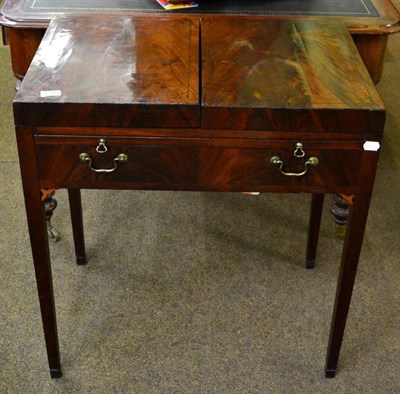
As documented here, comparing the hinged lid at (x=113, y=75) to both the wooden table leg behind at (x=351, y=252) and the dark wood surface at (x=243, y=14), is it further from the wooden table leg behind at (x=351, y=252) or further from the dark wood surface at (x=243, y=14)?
the wooden table leg behind at (x=351, y=252)

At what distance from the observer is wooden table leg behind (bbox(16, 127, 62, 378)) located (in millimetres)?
1295

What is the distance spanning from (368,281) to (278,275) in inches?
9.1

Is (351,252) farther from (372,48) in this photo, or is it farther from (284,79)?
(372,48)

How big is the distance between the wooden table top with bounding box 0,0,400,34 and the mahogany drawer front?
1.37 ft

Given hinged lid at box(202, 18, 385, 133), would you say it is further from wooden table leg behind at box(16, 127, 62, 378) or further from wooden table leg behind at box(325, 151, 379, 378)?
wooden table leg behind at box(16, 127, 62, 378)

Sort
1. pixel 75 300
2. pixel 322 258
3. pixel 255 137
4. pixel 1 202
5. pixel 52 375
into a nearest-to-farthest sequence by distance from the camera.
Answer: pixel 255 137
pixel 52 375
pixel 75 300
pixel 322 258
pixel 1 202

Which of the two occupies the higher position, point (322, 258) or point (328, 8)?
point (328, 8)

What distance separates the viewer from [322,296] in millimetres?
1882

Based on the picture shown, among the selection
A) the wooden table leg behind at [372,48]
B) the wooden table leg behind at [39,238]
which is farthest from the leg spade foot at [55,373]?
the wooden table leg behind at [372,48]

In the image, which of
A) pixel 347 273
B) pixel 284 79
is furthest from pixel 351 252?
pixel 284 79

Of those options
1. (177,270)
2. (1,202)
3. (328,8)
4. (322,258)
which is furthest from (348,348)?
(1,202)

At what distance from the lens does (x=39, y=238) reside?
4.65 ft

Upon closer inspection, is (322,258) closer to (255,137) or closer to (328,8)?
Result: (328,8)

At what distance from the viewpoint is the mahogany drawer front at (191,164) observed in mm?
1300
